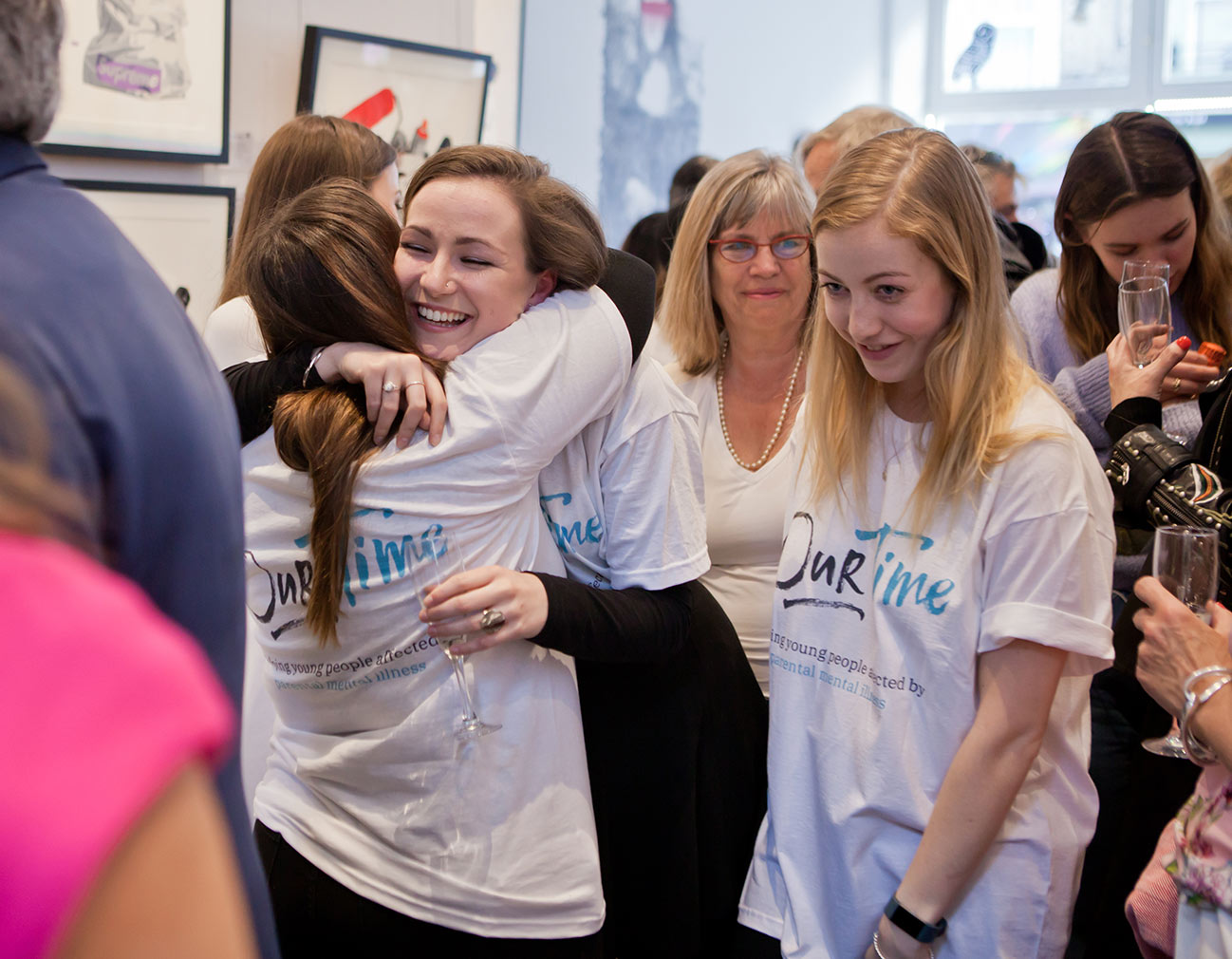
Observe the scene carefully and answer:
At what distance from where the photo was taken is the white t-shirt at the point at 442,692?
139 centimetres

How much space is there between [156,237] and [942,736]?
2.61 metres

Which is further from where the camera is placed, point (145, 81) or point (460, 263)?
point (145, 81)

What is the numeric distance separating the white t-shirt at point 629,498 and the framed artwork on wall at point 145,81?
6.65ft

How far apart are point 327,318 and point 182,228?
6.52ft

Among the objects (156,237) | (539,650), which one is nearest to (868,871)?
(539,650)

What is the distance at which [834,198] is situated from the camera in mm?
1612

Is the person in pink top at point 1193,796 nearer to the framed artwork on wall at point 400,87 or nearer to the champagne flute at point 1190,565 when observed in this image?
the champagne flute at point 1190,565

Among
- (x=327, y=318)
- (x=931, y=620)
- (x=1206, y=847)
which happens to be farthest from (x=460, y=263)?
(x=1206, y=847)

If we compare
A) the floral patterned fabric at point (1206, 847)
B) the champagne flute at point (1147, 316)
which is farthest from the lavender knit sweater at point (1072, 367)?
the floral patterned fabric at point (1206, 847)

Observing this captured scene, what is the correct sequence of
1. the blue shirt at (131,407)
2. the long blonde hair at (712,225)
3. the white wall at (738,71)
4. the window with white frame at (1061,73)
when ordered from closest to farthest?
the blue shirt at (131,407) < the long blonde hair at (712,225) < the white wall at (738,71) < the window with white frame at (1061,73)

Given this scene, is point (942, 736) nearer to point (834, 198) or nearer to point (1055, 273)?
point (834, 198)

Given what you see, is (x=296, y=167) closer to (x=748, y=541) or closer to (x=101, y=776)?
(x=748, y=541)

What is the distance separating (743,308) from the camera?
2.38 meters

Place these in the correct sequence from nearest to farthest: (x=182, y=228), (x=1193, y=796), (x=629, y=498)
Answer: (x=1193, y=796) < (x=629, y=498) < (x=182, y=228)
